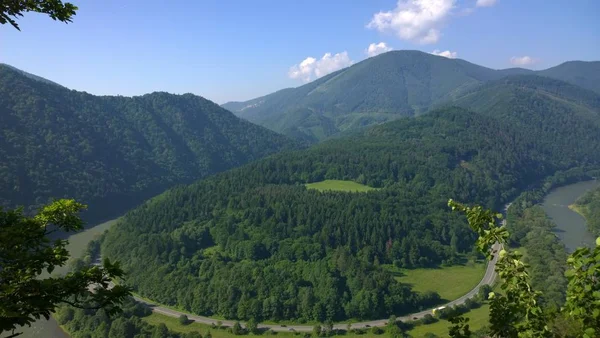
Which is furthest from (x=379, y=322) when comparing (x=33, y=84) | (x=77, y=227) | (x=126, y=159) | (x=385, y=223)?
(x=33, y=84)

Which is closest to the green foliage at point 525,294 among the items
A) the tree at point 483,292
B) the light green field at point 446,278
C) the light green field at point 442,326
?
the light green field at point 442,326

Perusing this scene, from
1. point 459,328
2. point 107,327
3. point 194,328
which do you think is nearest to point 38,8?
point 459,328

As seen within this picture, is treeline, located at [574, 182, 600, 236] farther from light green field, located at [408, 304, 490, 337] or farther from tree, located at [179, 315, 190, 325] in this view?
tree, located at [179, 315, 190, 325]

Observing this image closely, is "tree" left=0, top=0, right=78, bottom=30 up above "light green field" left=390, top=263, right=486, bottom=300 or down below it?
above

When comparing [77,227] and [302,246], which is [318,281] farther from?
[77,227]

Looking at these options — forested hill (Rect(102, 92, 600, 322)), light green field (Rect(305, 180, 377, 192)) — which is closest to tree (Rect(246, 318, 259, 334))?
forested hill (Rect(102, 92, 600, 322))

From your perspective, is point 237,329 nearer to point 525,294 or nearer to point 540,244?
point 525,294

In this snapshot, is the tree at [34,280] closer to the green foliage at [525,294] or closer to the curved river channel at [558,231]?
the green foliage at [525,294]
